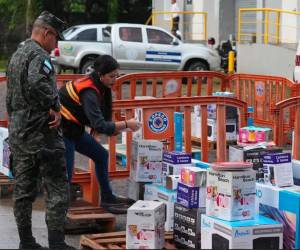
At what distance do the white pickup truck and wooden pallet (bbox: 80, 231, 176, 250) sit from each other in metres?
15.8

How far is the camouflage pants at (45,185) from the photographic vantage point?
21.5ft

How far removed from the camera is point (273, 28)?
23.7 meters

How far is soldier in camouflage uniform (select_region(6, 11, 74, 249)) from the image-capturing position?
6445 mm

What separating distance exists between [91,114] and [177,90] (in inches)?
246

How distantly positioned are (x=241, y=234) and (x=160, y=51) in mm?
17203

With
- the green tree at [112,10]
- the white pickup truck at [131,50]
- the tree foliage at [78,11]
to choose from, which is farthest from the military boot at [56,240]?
the green tree at [112,10]

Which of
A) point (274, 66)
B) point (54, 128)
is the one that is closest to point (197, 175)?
point (54, 128)

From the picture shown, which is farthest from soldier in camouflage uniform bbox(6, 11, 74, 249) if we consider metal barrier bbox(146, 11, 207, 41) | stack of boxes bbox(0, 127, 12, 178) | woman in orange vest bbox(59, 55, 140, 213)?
metal barrier bbox(146, 11, 207, 41)

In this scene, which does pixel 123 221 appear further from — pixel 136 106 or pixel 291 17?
pixel 291 17

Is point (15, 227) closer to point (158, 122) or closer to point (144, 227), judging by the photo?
point (144, 227)

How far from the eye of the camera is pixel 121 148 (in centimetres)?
1026

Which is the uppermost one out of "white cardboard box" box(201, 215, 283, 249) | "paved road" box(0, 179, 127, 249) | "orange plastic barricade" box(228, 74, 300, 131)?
"orange plastic barricade" box(228, 74, 300, 131)

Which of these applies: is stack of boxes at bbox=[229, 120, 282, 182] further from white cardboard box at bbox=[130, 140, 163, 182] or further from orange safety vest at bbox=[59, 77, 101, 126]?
orange safety vest at bbox=[59, 77, 101, 126]

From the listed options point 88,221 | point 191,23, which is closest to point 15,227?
point 88,221
